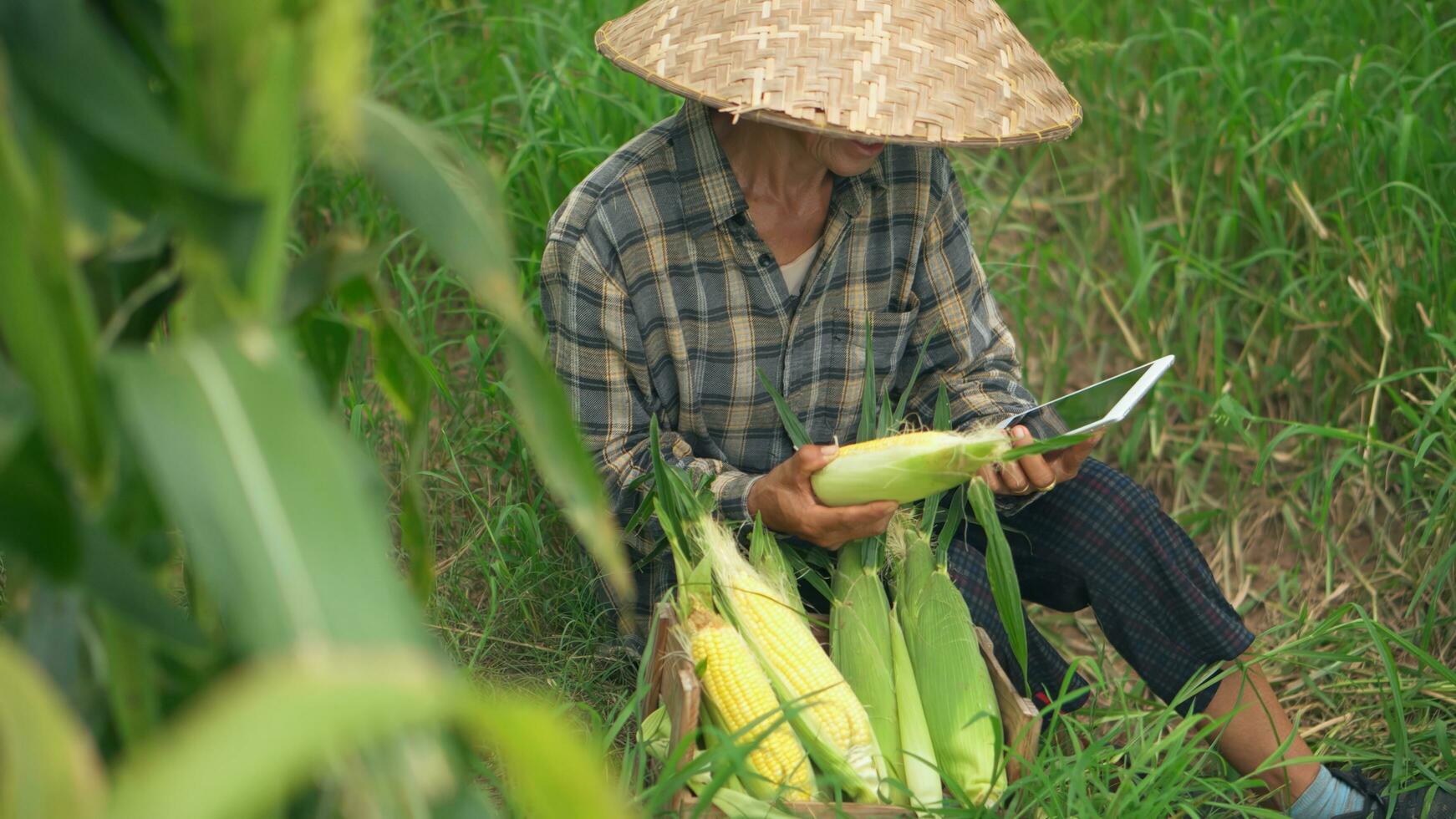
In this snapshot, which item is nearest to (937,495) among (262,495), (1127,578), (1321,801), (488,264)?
(1127,578)

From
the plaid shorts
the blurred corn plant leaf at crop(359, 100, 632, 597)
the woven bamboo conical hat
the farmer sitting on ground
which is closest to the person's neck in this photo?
the farmer sitting on ground

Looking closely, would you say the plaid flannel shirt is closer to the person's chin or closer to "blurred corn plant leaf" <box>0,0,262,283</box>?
the person's chin

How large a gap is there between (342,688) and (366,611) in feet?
0.21

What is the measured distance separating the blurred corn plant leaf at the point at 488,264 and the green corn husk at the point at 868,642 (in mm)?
843

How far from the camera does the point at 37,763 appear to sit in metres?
0.62

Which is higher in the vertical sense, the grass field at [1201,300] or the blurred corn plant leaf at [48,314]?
the blurred corn plant leaf at [48,314]

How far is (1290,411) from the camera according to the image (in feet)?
8.98

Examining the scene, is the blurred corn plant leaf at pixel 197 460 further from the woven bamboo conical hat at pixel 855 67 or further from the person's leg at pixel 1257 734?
the person's leg at pixel 1257 734

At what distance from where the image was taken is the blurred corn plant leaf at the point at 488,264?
86 centimetres

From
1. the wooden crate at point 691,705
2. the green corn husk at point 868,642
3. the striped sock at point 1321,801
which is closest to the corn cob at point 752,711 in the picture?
the wooden crate at point 691,705

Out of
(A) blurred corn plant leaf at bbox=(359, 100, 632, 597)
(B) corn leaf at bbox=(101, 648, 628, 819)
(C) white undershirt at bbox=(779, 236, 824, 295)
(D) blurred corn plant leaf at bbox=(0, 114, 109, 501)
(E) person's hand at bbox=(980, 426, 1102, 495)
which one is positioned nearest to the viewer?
(B) corn leaf at bbox=(101, 648, 628, 819)

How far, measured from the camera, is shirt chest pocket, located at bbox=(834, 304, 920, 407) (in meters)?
1.98

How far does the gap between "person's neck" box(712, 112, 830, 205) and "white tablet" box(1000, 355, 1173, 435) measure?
1.57 feet

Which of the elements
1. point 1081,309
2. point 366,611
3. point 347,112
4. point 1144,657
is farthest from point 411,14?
point 366,611
